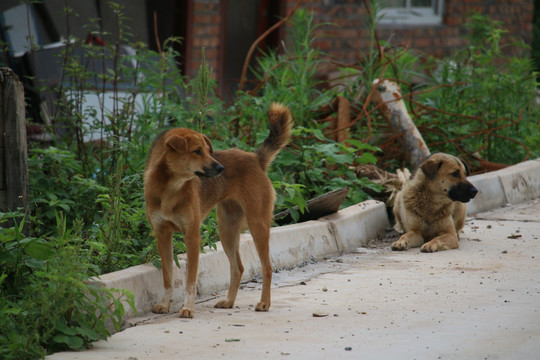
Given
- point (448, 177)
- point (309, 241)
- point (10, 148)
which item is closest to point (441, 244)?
point (448, 177)

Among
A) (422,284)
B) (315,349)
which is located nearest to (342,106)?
(422,284)

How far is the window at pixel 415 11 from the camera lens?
1731 centimetres

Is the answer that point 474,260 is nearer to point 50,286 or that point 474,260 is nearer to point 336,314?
point 336,314

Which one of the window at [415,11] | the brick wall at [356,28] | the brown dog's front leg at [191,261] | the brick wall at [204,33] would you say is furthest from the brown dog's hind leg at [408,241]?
the window at [415,11]

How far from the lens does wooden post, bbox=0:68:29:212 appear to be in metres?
5.95

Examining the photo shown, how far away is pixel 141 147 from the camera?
286 inches

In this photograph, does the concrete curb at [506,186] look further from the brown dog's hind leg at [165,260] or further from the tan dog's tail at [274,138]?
the brown dog's hind leg at [165,260]

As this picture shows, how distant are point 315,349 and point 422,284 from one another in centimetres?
211

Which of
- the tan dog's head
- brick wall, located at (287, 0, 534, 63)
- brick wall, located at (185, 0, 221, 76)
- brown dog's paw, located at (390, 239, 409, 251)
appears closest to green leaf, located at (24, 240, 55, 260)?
the tan dog's head

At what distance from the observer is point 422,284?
6.68 m

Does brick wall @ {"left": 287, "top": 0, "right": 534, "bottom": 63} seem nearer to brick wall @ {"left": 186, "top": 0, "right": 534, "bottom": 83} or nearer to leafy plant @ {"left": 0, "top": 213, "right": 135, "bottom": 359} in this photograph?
brick wall @ {"left": 186, "top": 0, "right": 534, "bottom": 83}

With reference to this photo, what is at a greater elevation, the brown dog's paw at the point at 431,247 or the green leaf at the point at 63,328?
the green leaf at the point at 63,328

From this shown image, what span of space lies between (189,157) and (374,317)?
1.65 m

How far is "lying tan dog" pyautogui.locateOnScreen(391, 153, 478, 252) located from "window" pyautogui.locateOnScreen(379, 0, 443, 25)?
29.5 ft
